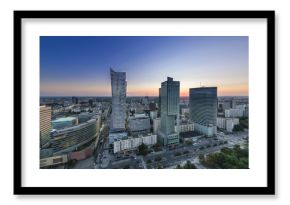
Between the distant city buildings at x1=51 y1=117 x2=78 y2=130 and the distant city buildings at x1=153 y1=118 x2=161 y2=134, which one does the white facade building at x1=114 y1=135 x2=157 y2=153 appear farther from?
the distant city buildings at x1=51 y1=117 x2=78 y2=130

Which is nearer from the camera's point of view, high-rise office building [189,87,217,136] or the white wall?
the white wall

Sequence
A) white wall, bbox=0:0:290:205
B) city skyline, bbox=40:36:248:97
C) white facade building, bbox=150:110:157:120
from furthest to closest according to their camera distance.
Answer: white facade building, bbox=150:110:157:120, city skyline, bbox=40:36:248:97, white wall, bbox=0:0:290:205

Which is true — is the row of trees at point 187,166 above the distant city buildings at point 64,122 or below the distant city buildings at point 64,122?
below

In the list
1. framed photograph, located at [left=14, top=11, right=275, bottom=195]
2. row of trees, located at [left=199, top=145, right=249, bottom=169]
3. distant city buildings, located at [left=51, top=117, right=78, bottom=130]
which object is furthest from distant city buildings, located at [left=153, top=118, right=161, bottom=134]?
distant city buildings, located at [left=51, top=117, right=78, bottom=130]

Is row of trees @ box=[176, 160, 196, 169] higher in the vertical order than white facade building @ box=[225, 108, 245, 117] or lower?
lower

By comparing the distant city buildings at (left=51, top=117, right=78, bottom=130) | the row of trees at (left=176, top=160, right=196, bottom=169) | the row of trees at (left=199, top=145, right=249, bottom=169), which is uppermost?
the distant city buildings at (left=51, top=117, right=78, bottom=130)

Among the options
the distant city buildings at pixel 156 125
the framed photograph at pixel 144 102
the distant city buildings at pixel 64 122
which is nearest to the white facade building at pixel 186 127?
the framed photograph at pixel 144 102
